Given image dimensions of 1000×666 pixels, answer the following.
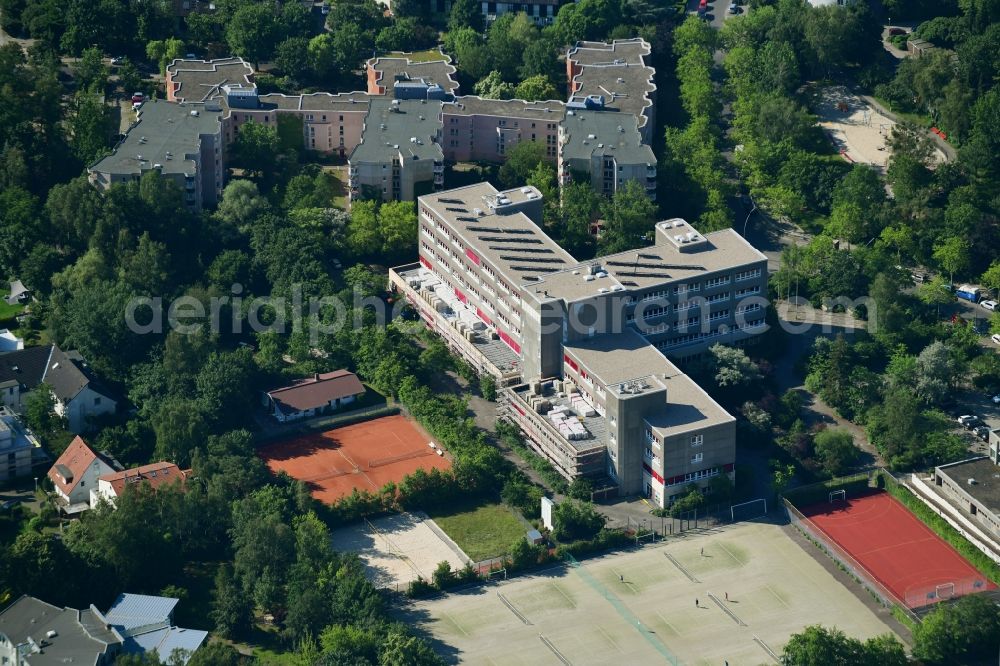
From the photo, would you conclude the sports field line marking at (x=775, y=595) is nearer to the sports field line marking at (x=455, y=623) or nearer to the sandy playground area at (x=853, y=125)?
the sports field line marking at (x=455, y=623)

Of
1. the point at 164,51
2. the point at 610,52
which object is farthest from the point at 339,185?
the point at 610,52

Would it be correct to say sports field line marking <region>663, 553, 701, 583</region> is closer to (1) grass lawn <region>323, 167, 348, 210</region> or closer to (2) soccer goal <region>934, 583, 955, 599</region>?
(2) soccer goal <region>934, 583, 955, 599</region>

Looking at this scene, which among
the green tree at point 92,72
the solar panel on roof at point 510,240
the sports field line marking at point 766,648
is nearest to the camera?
the sports field line marking at point 766,648

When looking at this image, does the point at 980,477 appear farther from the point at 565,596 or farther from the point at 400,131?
the point at 400,131

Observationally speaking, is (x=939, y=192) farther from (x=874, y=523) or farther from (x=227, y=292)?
(x=227, y=292)

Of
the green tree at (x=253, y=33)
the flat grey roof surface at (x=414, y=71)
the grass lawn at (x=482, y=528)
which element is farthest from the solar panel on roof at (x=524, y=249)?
the green tree at (x=253, y=33)

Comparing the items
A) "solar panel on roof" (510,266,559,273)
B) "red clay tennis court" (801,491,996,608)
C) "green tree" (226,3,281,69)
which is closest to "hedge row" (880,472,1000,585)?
"red clay tennis court" (801,491,996,608)
